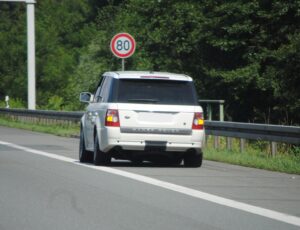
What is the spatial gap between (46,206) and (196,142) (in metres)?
6.21

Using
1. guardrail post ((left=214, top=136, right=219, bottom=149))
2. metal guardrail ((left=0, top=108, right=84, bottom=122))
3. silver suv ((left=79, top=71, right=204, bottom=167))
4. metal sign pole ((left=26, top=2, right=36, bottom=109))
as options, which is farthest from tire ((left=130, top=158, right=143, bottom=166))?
metal sign pole ((left=26, top=2, right=36, bottom=109))

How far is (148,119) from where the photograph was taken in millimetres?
16422

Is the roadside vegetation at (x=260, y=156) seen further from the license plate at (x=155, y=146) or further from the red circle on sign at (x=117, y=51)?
the red circle on sign at (x=117, y=51)

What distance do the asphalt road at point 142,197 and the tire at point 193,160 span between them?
184 millimetres

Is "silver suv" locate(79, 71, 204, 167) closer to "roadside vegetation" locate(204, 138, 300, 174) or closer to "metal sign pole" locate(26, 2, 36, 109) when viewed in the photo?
"roadside vegetation" locate(204, 138, 300, 174)

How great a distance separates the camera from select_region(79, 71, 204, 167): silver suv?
1644 centimetres

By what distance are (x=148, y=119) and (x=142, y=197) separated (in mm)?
4691

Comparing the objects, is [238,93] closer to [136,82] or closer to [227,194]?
[136,82]

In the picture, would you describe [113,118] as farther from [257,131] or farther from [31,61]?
[31,61]

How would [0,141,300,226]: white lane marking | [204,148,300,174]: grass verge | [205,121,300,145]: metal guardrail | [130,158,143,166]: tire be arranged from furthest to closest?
[130,158,143,166]: tire
[205,121,300,145]: metal guardrail
[204,148,300,174]: grass verge
[0,141,300,226]: white lane marking

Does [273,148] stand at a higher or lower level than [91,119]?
lower

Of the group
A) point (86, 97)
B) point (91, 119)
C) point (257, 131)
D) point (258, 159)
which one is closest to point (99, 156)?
point (91, 119)

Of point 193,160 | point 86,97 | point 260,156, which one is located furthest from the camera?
point 260,156

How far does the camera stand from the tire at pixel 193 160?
17.0 m
